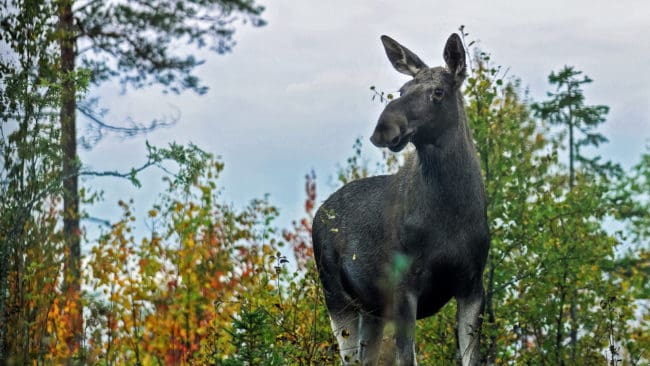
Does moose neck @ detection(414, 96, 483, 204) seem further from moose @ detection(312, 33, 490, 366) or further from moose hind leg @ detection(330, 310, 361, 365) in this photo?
moose hind leg @ detection(330, 310, 361, 365)

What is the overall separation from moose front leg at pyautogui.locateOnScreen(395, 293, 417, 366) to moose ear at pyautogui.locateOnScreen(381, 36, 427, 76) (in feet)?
6.82

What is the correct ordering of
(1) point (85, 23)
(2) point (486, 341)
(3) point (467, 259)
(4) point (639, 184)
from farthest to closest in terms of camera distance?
(4) point (639, 184)
(1) point (85, 23)
(2) point (486, 341)
(3) point (467, 259)

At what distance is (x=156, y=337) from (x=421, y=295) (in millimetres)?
3152

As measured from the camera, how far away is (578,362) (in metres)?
11.1

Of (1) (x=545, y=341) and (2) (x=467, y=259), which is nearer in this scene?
(2) (x=467, y=259)

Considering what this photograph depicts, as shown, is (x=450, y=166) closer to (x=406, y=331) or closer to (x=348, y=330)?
(x=406, y=331)

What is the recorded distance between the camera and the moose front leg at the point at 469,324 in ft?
23.8

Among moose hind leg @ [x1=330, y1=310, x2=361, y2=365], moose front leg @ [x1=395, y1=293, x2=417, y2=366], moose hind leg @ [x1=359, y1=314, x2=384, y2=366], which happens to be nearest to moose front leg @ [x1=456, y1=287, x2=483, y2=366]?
moose front leg @ [x1=395, y1=293, x2=417, y2=366]

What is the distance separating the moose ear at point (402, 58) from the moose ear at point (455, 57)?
386 mm

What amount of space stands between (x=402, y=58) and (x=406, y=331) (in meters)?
2.49

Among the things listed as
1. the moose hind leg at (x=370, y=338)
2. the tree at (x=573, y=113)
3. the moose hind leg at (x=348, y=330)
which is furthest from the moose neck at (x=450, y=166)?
the tree at (x=573, y=113)

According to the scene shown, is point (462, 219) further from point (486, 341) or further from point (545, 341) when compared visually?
point (545, 341)

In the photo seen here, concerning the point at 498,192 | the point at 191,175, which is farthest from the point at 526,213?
the point at 191,175

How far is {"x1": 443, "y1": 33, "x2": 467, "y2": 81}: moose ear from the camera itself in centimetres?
736
